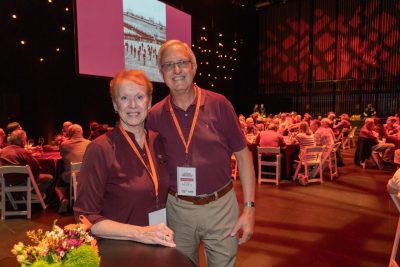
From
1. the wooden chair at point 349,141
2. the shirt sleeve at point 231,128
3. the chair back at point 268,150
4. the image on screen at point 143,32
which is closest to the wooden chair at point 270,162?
the chair back at point 268,150

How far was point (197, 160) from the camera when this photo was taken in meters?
1.68

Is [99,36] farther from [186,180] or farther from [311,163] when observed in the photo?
[186,180]

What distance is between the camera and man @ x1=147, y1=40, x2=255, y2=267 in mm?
1675

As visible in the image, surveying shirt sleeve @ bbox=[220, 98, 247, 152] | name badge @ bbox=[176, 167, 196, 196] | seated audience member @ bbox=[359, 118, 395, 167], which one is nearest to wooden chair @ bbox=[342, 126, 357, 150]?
seated audience member @ bbox=[359, 118, 395, 167]

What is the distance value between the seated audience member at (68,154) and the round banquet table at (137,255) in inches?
158

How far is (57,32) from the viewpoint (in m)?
8.23

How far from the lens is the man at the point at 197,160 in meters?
1.67

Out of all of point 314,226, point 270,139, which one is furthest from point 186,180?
point 270,139

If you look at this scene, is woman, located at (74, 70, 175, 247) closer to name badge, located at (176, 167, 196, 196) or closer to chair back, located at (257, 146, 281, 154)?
name badge, located at (176, 167, 196, 196)

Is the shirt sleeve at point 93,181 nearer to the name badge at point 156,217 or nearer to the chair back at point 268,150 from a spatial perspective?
the name badge at point 156,217

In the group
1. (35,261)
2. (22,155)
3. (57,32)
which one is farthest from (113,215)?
(57,32)

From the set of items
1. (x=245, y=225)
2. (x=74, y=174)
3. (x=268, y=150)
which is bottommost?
(x=74, y=174)

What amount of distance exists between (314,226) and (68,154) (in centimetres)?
360

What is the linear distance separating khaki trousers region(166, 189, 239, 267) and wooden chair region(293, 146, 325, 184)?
4926 mm
